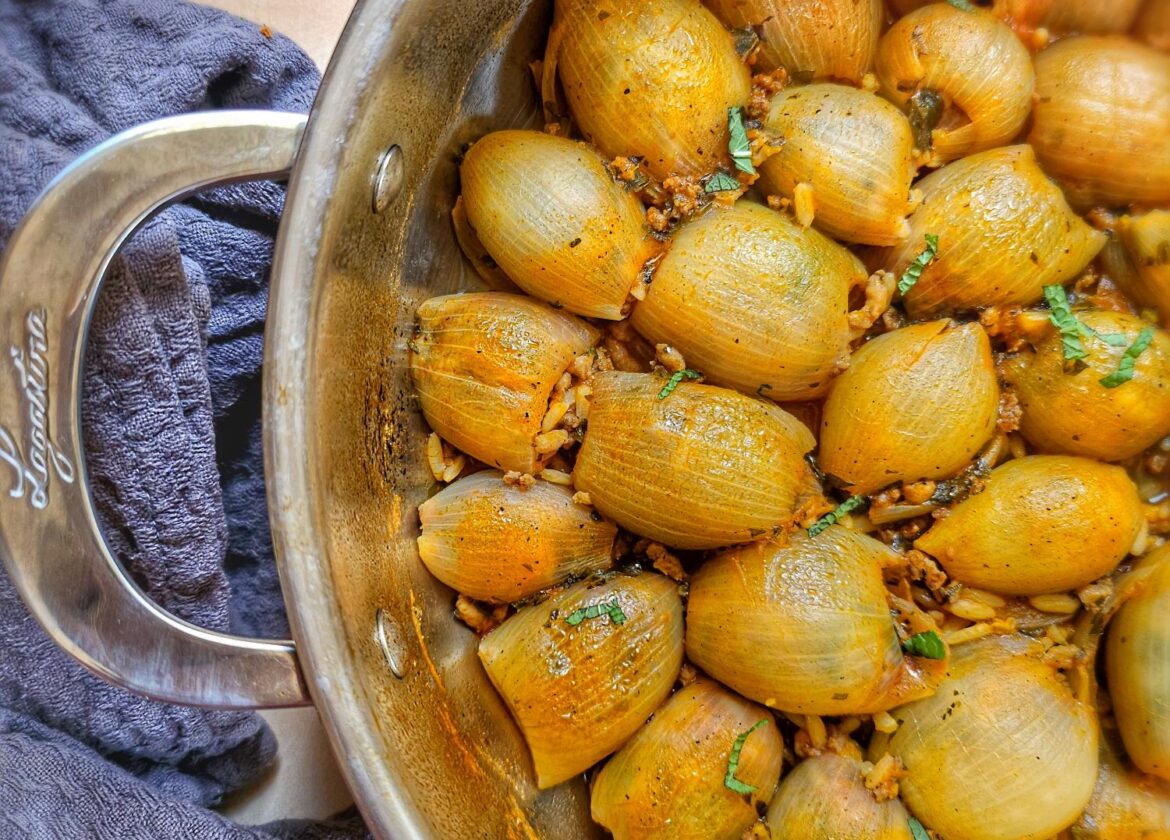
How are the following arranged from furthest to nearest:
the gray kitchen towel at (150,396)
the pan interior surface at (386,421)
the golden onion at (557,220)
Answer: the gray kitchen towel at (150,396)
the golden onion at (557,220)
the pan interior surface at (386,421)

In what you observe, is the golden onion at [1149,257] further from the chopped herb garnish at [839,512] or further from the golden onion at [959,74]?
the chopped herb garnish at [839,512]

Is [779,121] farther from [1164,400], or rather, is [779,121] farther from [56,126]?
[56,126]

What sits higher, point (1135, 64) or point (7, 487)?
point (1135, 64)

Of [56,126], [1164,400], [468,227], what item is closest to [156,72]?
[56,126]

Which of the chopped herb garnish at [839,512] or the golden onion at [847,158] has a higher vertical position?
the golden onion at [847,158]

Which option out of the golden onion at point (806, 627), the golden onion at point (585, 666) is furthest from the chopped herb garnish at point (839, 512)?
the golden onion at point (585, 666)

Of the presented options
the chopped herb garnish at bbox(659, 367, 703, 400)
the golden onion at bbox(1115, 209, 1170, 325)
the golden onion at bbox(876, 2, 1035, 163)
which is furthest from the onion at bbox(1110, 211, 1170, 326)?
the chopped herb garnish at bbox(659, 367, 703, 400)

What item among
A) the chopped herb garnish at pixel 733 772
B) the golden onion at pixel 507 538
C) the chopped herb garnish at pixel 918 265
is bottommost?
the chopped herb garnish at pixel 733 772
